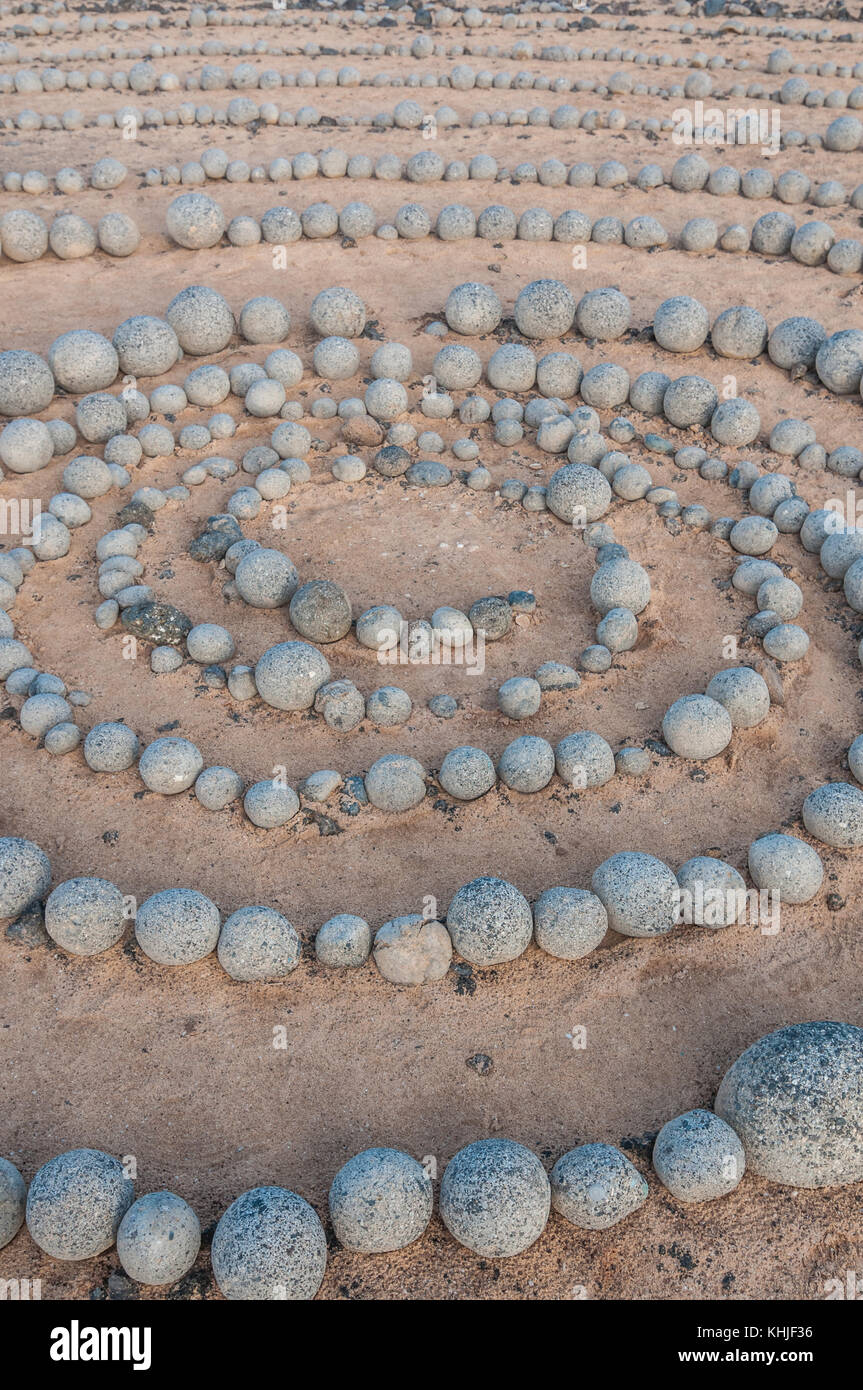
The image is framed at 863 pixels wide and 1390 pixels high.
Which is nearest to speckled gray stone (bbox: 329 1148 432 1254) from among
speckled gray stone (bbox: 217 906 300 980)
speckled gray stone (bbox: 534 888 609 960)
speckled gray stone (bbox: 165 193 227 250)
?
speckled gray stone (bbox: 217 906 300 980)

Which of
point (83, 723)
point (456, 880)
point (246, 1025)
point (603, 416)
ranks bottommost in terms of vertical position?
point (246, 1025)

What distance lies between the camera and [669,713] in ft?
23.1

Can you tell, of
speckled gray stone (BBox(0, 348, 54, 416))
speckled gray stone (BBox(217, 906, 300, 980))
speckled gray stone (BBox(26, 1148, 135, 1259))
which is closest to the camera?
speckled gray stone (BBox(26, 1148, 135, 1259))

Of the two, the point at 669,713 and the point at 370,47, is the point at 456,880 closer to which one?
the point at 669,713

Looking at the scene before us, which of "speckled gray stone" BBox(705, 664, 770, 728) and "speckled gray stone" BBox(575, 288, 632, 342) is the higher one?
"speckled gray stone" BBox(575, 288, 632, 342)

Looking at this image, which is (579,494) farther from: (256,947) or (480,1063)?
(480,1063)

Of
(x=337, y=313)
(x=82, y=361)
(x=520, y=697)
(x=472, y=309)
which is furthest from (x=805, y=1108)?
(x=82, y=361)

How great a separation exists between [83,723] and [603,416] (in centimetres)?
547

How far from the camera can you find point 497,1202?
4.59 meters

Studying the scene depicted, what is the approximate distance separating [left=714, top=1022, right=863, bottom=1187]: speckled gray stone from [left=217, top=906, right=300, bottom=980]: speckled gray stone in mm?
2395

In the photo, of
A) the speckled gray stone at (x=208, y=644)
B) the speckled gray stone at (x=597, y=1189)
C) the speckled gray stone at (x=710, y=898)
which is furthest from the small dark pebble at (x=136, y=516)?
the speckled gray stone at (x=597, y=1189)

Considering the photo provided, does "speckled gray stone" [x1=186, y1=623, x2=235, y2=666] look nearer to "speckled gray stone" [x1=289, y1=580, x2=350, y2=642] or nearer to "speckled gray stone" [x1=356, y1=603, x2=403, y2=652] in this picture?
"speckled gray stone" [x1=289, y1=580, x2=350, y2=642]

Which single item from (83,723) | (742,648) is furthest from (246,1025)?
(742,648)

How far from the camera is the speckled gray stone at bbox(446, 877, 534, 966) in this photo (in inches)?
224
